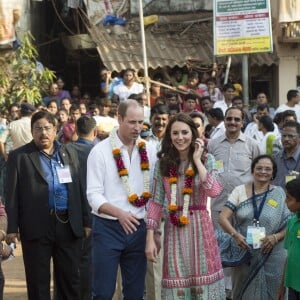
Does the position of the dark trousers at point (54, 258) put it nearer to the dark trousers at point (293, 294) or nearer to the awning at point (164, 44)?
the dark trousers at point (293, 294)

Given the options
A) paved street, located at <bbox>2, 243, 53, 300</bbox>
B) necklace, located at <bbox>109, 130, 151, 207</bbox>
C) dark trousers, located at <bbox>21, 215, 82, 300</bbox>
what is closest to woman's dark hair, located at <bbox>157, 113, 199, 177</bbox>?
necklace, located at <bbox>109, 130, 151, 207</bbox>

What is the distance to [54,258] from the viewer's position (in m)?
6.71

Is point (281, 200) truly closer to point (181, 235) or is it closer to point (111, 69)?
point (181, 235)

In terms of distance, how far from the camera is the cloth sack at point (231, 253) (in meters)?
6.51

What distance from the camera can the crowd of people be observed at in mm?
5605

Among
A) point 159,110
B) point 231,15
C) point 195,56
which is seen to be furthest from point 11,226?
point 195,56

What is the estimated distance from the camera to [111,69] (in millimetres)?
16203

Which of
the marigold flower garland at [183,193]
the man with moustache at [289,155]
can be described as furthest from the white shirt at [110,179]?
the man with moustache at [289,155]

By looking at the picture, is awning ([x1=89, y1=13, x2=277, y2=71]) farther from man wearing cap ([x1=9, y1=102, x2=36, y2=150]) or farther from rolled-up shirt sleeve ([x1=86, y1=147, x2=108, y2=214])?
rolled-up shirt sleeve ([x1=86, y1=147, x2=108, y2=214])

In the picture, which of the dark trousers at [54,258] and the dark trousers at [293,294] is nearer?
the dark trousers at [293,294]

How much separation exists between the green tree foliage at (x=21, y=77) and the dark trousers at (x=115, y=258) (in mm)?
9223

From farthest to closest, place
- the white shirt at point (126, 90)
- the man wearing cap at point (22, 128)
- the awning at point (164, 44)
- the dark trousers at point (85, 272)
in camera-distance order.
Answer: the awning at point (164, 44) < the white shirt at point (126, 90) < the man wearing cap at point (22, 128) < the dark trousers at point (85, 272)

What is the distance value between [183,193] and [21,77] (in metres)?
10.1

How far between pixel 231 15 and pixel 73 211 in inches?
314
